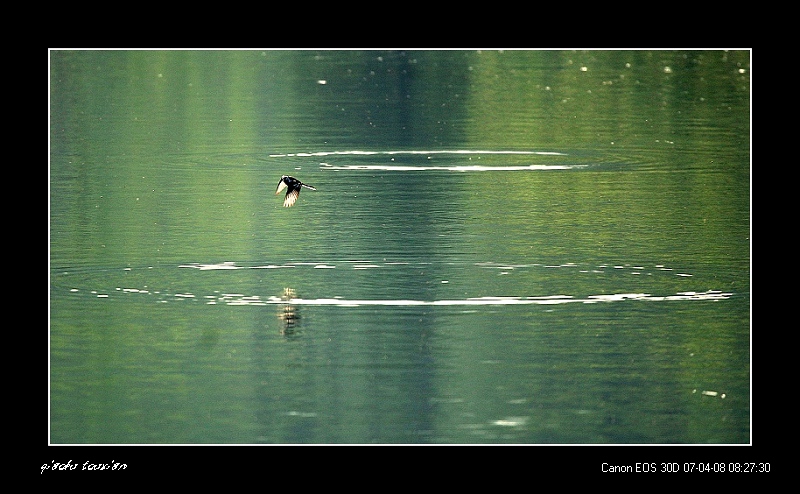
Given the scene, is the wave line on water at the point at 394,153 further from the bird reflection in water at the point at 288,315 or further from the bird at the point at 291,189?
the bird reflection in water at the point at 288,315

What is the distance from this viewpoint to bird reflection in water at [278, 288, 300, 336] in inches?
511

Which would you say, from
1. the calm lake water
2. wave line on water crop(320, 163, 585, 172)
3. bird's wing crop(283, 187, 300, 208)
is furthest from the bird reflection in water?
wave line on water crop(320, 163, 585, 172)

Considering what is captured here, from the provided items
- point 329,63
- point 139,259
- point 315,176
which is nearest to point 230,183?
point 315,176

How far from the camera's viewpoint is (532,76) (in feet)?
121


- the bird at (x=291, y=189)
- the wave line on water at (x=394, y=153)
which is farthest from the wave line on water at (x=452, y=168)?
the bird at (x=291, y=189)

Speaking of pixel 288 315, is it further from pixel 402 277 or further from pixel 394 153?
pixel 394 153

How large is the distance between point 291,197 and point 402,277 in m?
3.70

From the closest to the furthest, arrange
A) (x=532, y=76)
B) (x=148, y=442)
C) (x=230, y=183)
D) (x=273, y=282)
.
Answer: (x=148, y=442), (x=273, y=282), (x=230, y=183), (x=532, y=76)

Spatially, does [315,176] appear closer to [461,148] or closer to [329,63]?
[461,148]

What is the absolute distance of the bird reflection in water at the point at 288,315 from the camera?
13.0 metres

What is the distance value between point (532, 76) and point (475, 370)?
83.7 ft

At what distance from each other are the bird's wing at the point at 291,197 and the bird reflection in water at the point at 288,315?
12.5ft

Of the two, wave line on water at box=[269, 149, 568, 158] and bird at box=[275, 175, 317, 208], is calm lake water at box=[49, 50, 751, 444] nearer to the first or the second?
wave line on water at box=[269, 149, 568, 158]

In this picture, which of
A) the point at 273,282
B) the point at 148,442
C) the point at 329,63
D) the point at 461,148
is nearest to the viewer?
the point at 148,442
